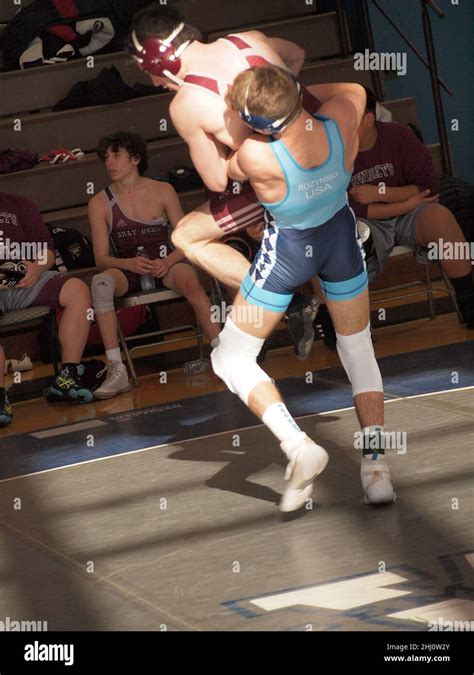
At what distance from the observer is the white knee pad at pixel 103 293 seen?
5988mm

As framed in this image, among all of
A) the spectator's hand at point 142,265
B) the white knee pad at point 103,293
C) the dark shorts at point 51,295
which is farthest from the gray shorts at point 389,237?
the dark shorts at point 51,295

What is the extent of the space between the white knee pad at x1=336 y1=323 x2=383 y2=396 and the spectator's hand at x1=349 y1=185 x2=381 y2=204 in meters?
2.35

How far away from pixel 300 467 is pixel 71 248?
3.89 m

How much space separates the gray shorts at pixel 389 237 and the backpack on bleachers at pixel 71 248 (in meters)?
1.83

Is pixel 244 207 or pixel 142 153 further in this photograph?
pixel 142 153

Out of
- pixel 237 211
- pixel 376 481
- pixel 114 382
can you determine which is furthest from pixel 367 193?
pixel 376 481

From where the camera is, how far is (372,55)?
27.0ft

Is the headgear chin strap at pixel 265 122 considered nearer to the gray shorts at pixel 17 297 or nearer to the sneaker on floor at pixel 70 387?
the sneaker on floor at pixel 70 387

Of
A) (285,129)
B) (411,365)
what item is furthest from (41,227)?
(285,129)

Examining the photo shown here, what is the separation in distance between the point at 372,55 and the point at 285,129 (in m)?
5.31

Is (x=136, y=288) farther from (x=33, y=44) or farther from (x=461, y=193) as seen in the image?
(x=33, y=44)

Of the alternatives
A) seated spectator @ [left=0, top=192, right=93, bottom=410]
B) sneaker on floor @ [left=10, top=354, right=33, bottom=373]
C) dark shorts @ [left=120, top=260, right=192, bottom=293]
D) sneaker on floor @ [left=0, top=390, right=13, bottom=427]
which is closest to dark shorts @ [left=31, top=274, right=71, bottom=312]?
seated spectator @ [left=0, top=192, right=93, bottom=410]

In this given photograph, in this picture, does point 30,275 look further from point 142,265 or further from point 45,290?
point 142,265

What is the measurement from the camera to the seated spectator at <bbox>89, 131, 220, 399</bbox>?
19.8 ft
